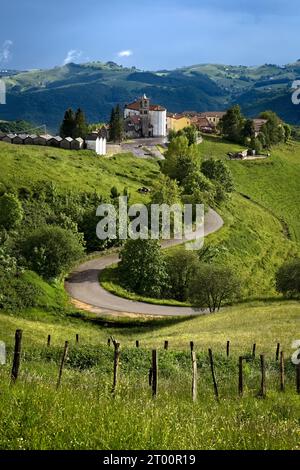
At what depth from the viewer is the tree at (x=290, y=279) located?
198 ft

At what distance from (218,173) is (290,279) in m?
59.5

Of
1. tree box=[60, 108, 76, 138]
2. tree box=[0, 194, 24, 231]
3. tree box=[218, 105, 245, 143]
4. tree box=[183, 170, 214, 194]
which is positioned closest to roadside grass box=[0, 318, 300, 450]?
tree box=[0, 194, 24, 231]

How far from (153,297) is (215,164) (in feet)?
195

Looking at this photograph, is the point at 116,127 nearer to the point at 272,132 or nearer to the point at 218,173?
A: the point at 218,173

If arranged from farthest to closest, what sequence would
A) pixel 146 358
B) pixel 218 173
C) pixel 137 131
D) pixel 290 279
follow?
1. pixel 137 131
2. pixel 218 173
3. pixel 290 279
4. pixel 146 358

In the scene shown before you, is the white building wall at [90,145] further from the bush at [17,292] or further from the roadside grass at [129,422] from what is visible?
the roadside grass at [129,422]

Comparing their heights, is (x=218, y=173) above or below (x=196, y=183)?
above

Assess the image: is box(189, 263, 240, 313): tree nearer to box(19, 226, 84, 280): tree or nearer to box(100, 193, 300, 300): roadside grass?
box(100, 193, 300, 300): roadside grass

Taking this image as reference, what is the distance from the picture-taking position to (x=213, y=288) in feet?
189

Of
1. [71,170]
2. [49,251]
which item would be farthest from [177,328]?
[71,170]

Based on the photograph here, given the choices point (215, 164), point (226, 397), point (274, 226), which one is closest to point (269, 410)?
point (226, 397)

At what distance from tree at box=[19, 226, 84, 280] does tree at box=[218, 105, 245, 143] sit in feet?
368

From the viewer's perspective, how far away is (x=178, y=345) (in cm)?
3441

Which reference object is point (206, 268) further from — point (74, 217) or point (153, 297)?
point (74, 217)
